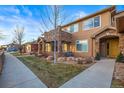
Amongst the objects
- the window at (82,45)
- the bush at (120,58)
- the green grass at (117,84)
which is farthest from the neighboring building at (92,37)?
the green grass at (117,84)

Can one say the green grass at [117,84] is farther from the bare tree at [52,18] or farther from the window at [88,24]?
the window at [88,24]

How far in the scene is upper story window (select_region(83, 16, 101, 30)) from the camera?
38.1 feet

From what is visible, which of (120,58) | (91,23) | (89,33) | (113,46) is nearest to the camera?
(120,58)

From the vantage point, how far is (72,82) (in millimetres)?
5488

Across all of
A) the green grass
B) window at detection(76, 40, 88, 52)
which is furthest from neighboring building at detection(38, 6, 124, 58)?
the green grass

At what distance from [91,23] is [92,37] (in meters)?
1.25

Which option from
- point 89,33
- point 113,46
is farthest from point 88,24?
point 113,46

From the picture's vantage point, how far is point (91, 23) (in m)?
12.2

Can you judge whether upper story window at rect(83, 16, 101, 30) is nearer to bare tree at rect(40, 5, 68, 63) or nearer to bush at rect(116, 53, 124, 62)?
bare tree at rect(40, 5, 68, 63)

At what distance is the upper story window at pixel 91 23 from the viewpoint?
38.1 ft

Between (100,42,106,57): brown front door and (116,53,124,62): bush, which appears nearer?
(116,53,124,62): bush

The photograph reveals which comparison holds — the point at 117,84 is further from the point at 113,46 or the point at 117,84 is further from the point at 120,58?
the point at 113,46
